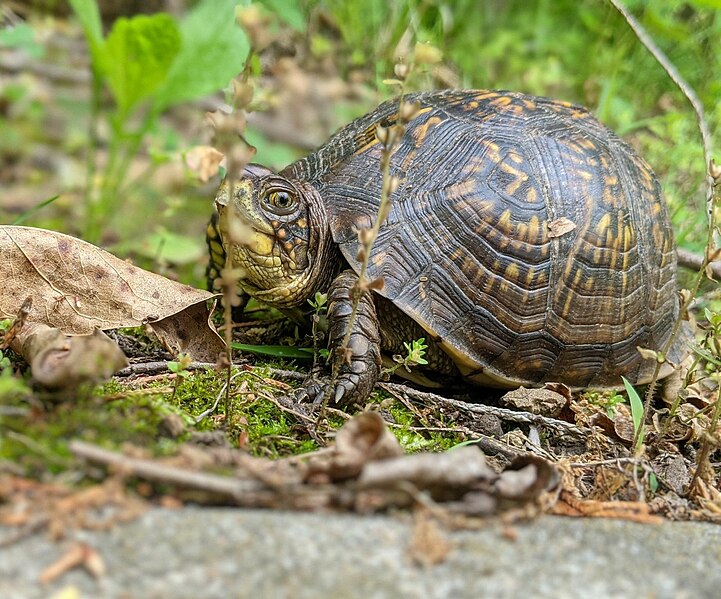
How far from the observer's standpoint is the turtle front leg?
7.71 feet

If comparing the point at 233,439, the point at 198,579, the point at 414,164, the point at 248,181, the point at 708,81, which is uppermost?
the point at 708,81

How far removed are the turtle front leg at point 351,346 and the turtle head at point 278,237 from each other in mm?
180

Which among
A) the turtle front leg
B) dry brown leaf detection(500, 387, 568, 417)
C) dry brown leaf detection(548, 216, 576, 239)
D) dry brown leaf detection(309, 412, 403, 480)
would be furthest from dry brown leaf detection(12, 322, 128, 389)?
dry brown leaf detection(548, 216, 576, 239)

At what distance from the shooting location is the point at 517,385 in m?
2.83

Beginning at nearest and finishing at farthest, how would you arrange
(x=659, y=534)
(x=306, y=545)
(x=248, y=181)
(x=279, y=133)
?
(x=306, y=545)
(x=659, y=534)
(x=248, y=181)
(x=279, y=133)

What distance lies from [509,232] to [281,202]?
2.92 feet

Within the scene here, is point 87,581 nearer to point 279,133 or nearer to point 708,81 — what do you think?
point 708,81

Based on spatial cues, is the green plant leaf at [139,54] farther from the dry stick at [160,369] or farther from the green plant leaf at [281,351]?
the dry stick at [160,369]

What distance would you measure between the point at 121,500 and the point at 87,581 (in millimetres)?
157

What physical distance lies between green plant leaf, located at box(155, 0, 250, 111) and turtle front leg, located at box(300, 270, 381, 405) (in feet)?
4.47

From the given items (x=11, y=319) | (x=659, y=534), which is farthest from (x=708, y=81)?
(x=11, y=319)

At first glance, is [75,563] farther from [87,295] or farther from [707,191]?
[707,191]

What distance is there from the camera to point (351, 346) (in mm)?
2432

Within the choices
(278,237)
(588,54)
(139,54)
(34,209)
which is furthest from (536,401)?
(588,54)
